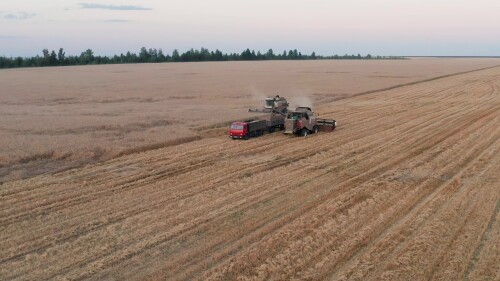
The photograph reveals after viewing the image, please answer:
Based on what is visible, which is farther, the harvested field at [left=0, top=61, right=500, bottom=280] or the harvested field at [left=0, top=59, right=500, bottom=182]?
the harvested field at [left=0, top=59, right=500, bottom=182]

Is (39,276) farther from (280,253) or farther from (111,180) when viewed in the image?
(111,180)

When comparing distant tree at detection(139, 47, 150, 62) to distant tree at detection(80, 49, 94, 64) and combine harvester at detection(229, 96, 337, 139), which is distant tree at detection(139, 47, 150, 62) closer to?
distant tree at detection(80, 49, 94, 64)

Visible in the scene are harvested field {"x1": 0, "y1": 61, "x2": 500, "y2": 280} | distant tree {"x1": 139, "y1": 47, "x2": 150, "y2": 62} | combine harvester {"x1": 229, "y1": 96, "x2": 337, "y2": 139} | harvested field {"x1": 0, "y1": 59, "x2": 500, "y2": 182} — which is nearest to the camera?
harvested field {"x1": 0, "y1": 61, "x2": 500, "y2": 280}

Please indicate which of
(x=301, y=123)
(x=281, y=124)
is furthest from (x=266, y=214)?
(x=281, y=124)

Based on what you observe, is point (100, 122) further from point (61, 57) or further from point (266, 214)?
point (61, 57)

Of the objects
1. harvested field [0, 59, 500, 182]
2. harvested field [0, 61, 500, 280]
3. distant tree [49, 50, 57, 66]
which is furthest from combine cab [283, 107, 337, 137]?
distant tree [49, 50, 57, 66]

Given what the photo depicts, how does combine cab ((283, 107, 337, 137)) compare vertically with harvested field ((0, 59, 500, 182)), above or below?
above
